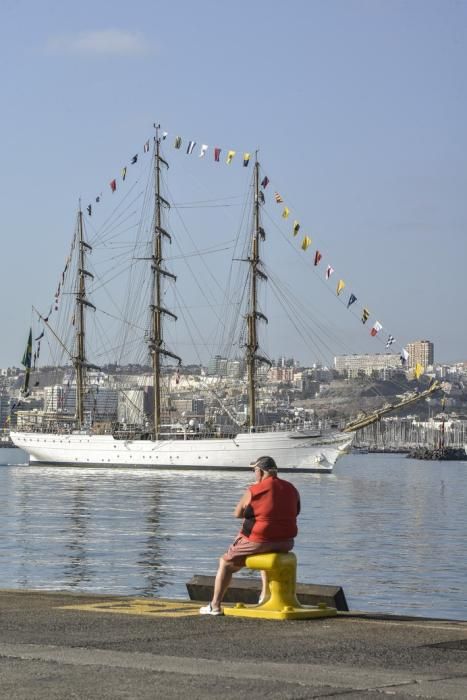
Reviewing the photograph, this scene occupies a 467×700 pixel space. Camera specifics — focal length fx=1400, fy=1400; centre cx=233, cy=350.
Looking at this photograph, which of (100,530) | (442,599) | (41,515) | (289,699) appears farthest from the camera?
(41,515)

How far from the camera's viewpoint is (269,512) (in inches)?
470

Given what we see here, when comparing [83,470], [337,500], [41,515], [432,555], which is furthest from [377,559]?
[83,470]

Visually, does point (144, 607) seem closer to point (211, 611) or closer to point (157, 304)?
point (211, 611)

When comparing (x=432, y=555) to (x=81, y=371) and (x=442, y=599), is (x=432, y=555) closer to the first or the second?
(x=442, y=599)

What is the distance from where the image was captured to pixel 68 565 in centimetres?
2552

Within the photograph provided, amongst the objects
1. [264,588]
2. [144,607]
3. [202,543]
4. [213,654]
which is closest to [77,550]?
[202,543]

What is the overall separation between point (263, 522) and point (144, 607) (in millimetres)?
1333

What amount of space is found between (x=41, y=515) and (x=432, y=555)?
1598 centimetres

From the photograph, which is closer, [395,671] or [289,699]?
[289,699]

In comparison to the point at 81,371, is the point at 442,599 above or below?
below

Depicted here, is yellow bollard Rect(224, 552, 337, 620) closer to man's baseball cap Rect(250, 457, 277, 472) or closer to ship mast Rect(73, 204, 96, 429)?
man's baseball cap Rect(250, 457, 277, 472)

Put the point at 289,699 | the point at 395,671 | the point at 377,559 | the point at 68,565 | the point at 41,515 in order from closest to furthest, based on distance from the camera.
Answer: the point at 289,699
the point at 395,671
the point at 68,565
the point at 377,559
the point at 41,515

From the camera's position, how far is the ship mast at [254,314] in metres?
97.6

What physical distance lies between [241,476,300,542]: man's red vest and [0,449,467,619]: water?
7.86 m
